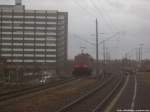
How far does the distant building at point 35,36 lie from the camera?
117 meters

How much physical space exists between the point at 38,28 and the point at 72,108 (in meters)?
104

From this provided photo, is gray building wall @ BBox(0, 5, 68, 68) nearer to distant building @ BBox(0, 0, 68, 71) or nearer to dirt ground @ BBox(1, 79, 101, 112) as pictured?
distant building @ BBox(0, 0, 68, 71)

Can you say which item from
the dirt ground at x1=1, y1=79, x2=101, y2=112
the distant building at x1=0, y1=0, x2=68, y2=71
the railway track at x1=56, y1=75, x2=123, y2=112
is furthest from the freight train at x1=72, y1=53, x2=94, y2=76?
the distant building at x1=0, y1=0, x2=68, y2=71

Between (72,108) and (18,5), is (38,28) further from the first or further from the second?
(72,108)

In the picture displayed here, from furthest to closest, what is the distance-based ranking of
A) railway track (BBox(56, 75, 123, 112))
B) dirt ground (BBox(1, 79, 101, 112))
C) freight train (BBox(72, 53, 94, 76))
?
freight train (BBox(72, 53, 94, 76)) < dirt ground (BBox(1, 79, 101, 112)) < railway track (BBox(56, 75, 123, 112))

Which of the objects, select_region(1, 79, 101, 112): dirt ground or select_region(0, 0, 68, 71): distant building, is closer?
select_region(1, 79, 101, 112): dirt ground

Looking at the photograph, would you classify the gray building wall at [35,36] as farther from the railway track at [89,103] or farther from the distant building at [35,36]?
the railway track at [89,103]

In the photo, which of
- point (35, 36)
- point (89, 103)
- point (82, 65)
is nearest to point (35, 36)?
point (35, 36)

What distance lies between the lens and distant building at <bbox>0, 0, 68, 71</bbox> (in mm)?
117375

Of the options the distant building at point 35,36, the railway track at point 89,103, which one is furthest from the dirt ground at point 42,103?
the distant building at point 35,36

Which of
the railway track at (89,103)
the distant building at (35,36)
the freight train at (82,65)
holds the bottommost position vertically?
the railway track at (89,103)

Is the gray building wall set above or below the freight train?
above

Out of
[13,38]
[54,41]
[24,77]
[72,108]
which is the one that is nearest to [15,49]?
[13,38]

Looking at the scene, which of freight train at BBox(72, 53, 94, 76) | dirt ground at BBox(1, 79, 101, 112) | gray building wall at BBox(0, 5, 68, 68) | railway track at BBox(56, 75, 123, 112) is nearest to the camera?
railway track at BBox(56, 75, 123, 112)
